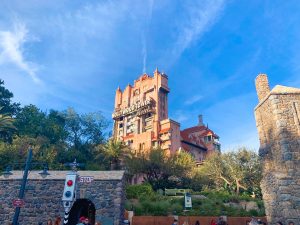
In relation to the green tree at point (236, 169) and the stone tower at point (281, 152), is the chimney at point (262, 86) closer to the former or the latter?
the stone tower at point (281, 152)

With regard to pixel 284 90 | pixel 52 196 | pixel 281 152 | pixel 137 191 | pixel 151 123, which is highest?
pixel 151 123

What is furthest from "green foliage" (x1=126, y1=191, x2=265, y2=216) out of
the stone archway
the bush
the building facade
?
the building facade

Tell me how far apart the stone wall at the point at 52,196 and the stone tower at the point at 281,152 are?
844 cm

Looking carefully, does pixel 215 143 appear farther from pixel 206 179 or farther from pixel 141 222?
pixel 141 222

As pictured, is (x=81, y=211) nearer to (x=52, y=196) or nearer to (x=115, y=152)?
(x=52, y=196)

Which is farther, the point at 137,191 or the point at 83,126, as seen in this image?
the point at 83,126

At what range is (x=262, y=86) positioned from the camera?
47.1 ft

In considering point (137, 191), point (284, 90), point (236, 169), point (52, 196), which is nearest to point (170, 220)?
point (52, 196)

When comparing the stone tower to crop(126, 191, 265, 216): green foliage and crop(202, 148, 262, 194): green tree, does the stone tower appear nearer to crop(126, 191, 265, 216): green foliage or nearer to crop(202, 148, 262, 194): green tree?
crop(126, 191, 265, 216): green foliage

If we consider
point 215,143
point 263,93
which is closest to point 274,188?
point 263,93

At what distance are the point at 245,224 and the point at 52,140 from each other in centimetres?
3391

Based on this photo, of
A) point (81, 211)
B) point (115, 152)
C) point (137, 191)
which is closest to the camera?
point (81, 211)

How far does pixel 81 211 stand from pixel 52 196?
3543 millimetres

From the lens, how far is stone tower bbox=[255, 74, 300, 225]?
1114cm
